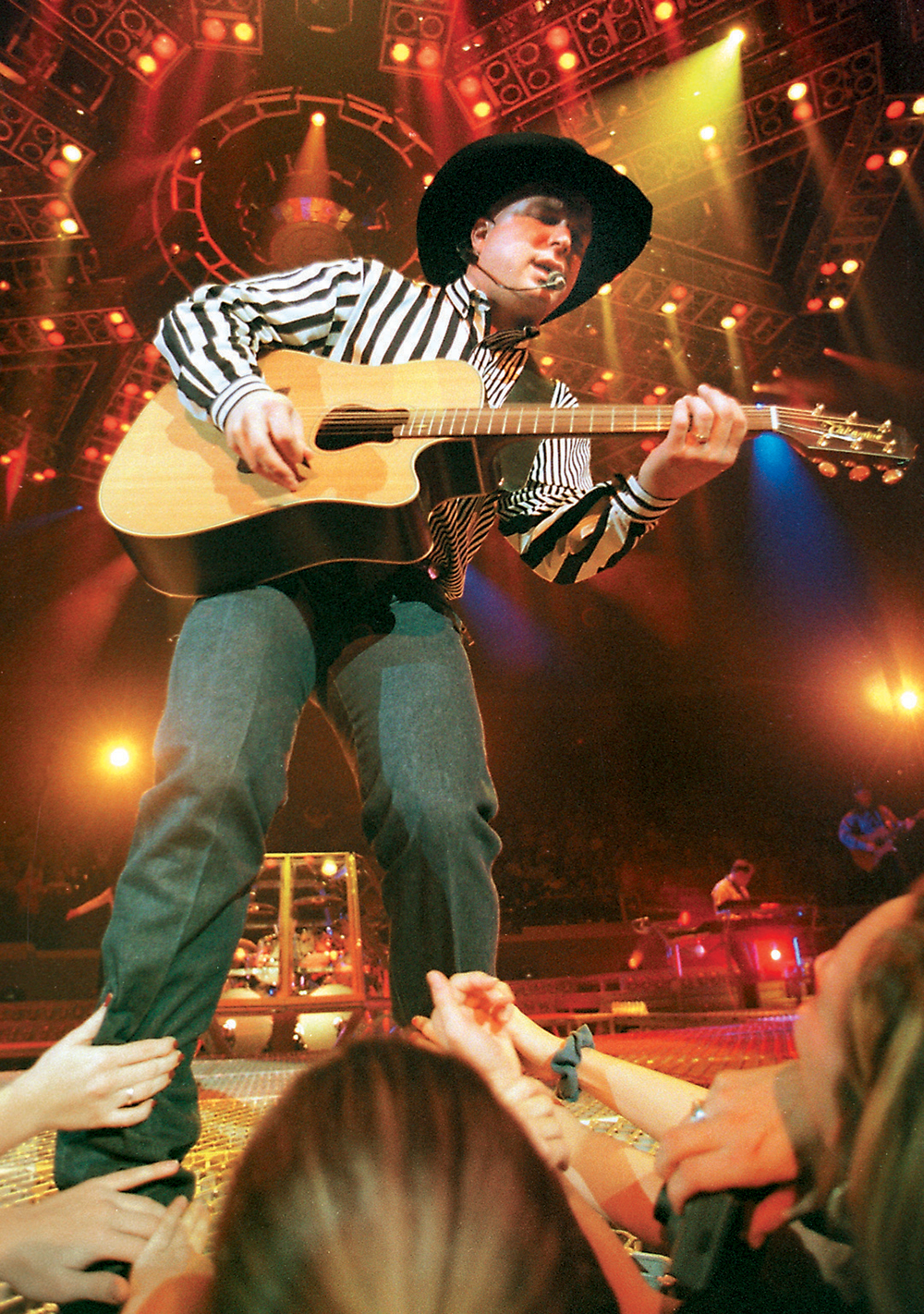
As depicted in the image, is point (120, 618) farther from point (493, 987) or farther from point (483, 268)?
point (493, 987)

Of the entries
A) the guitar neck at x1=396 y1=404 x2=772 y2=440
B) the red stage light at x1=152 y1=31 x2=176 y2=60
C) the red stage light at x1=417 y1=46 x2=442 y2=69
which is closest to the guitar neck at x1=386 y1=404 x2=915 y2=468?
the guitar neck at x1=396 y1=404 x2=772 y2=440

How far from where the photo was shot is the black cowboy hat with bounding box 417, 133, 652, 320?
2.21 metres

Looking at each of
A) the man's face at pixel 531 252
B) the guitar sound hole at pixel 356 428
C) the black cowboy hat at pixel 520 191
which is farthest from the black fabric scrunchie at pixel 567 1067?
the black cowboy hat at pixel 520 191

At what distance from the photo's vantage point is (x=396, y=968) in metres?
1.52

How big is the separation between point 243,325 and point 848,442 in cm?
161

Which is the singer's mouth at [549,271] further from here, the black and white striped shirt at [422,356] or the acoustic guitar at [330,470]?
the acoustic guitar at [330,470]

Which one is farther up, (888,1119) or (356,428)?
(356,428)

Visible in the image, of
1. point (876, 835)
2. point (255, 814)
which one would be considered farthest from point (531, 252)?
point (876, 835)

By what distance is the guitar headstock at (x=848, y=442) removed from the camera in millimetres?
1995

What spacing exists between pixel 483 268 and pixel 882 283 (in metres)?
6.11

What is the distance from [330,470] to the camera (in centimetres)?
167

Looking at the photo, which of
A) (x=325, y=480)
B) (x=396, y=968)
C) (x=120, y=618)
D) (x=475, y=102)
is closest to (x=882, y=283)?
(x=475, y=102)

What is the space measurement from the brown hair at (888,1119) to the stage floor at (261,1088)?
29.7 inches

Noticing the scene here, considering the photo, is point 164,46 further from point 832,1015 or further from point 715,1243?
point 715,1243
